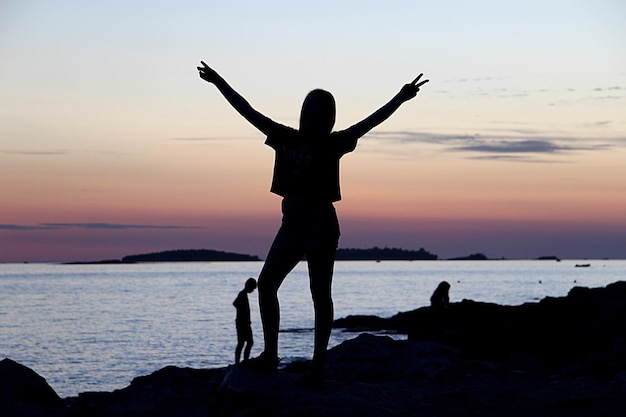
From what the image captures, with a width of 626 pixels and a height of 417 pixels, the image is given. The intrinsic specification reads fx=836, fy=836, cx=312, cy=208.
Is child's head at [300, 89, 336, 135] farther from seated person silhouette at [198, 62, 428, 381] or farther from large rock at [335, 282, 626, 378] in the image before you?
large rock at [335, 282, 626, 378]

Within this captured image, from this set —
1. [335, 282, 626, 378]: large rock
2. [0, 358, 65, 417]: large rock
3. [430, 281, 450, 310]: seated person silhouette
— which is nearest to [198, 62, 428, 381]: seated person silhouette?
[0, 358, 65, 417]: large rock

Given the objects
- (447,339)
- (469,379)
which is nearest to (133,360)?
(447,339)

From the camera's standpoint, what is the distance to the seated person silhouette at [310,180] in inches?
278

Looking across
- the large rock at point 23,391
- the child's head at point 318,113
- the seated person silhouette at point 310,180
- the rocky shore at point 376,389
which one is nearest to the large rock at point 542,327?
the rocky shore at point 376,389

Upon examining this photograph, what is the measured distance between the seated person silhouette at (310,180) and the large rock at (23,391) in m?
7.48

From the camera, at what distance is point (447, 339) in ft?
103

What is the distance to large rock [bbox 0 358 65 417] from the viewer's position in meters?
13.2

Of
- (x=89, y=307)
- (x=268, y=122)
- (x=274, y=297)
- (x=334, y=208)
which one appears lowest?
(x=89, y=307)

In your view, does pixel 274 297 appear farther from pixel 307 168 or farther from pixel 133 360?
pixel 133 360

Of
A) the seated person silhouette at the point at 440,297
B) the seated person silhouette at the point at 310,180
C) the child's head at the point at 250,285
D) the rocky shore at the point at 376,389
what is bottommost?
the rocky shore at the point at 376,389

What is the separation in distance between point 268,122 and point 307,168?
20.5 inches

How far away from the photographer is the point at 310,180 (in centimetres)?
707

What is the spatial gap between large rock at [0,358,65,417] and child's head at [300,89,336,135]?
320 inches

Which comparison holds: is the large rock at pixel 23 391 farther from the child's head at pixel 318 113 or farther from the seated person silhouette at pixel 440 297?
the seated person silhouette at pixel 440 297
